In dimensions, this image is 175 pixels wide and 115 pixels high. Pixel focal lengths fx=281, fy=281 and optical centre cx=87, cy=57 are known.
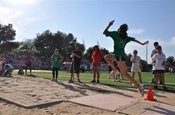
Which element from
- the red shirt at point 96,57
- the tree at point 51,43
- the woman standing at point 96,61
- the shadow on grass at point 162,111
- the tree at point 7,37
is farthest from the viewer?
the tree at point 51,43

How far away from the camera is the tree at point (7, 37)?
85.7m

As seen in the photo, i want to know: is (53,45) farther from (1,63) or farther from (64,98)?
(64,98)

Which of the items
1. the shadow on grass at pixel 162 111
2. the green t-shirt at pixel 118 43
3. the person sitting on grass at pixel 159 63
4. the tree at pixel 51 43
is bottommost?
the shadow on grass at pixel 162 111

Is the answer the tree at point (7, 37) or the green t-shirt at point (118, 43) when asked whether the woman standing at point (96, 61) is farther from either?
the tree at point (7, 37)

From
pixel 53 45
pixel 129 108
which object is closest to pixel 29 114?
pixel 129 108

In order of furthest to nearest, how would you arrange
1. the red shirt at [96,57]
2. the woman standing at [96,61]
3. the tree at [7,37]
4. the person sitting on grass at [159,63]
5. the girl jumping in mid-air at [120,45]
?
the tree at [7,37] < the red shirt at [96,57] < the woman standing at [96,61] < the person sitting on grass at [159,63] < the girl jumping in mid-air at [120,45]

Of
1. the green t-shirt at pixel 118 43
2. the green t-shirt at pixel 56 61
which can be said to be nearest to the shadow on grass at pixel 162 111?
the green t-shirt at pixel 118 43

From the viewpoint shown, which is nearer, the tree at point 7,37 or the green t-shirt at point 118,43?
the green t-shirt at point 118,43

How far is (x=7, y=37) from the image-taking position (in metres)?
87.2

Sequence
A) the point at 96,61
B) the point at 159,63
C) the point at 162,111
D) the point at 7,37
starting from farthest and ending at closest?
the point at 7,37 < the point at 96,61 < the point at 159,63 < the point at 162,111

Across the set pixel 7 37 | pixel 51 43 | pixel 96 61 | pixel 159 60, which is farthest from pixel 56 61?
pixel 51 43

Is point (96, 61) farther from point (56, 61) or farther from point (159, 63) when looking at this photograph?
point (159, 63)

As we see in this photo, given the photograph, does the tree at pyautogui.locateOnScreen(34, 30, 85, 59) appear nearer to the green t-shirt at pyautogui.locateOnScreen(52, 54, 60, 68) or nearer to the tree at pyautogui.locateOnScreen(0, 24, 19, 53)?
the tree at pyautogui.locateOnScreen(0, 24, 19, 53)

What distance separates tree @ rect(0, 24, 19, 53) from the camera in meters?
85.7
